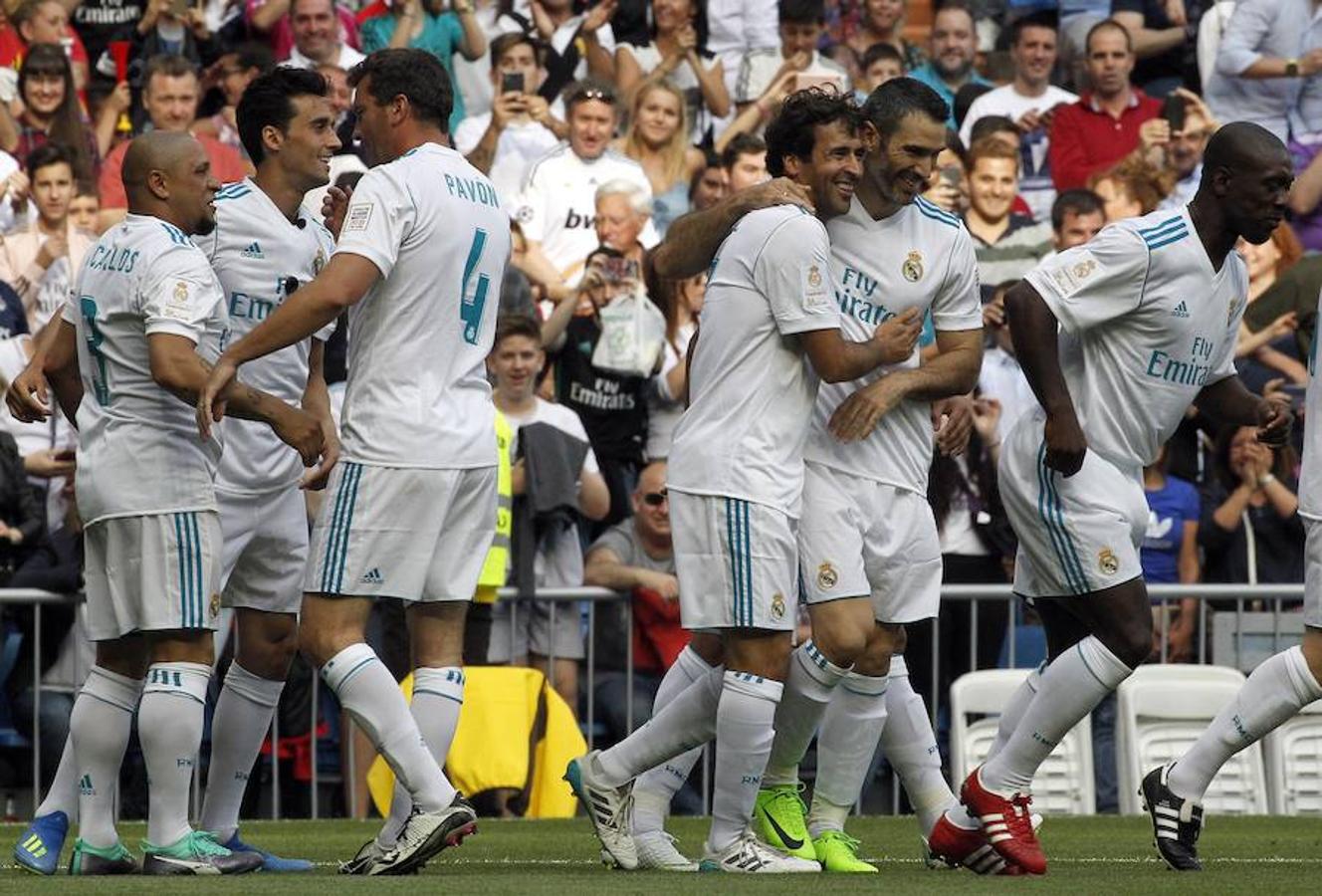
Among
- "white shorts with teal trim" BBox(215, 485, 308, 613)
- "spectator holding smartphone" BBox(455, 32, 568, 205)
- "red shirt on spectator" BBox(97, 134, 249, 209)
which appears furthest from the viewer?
"spectator holding smartphone" BBox(455, 32, 568, 205)

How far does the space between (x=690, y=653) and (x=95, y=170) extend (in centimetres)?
800

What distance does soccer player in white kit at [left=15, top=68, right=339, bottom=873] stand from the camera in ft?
28.9

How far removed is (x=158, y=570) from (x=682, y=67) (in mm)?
9985

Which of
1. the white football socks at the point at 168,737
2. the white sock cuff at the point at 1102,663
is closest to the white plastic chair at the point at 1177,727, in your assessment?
the white sock cuff at the point at 1102,663

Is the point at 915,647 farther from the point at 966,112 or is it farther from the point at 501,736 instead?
the point at 966,112

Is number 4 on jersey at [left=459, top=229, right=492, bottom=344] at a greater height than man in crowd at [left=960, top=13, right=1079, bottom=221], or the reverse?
man in crowd at [left=960, top=13, right=1079, bottom=221]

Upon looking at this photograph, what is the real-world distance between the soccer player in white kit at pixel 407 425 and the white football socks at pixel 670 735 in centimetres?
60

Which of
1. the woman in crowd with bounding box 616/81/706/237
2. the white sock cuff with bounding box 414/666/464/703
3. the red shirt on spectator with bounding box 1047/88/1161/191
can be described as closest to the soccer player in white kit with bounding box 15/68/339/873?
the white sock cuff with bounding box 414/666/464/703

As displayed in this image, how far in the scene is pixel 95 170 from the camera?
622 inches

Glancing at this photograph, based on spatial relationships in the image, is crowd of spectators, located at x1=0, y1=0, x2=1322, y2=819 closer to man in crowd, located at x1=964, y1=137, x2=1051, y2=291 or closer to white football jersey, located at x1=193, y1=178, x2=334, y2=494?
man in crowd, located at x1=964, y1=137, x2=1051, y2=291

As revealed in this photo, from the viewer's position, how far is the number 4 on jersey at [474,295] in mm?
8453

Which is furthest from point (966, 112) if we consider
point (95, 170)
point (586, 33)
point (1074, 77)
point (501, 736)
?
point (501, 736)

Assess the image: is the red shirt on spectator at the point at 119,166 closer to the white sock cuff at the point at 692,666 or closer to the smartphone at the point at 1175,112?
the smartphone at the point at 1175,112

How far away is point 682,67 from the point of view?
58.0 feet
